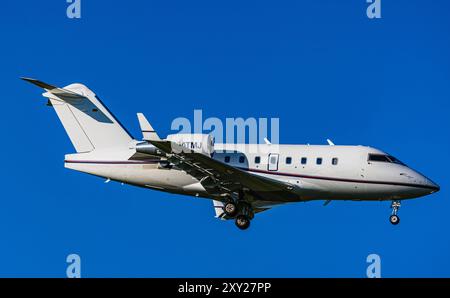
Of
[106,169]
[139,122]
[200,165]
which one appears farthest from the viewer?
[106,169]

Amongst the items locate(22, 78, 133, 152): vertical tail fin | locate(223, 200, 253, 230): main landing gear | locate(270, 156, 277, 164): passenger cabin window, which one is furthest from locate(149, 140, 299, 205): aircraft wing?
locate(22, 78, 133, 152): vertical tail fin

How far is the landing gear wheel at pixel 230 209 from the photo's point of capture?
34594 mm

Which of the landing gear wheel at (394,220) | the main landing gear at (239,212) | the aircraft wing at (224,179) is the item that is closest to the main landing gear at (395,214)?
the landing gear wheel at (394,220)

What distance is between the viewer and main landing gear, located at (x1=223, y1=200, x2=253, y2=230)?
114 feet

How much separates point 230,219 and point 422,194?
7.96 metres

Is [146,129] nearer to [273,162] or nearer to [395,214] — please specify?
[273,162]

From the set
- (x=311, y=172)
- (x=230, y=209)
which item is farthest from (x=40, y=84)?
(x=311, y=172)

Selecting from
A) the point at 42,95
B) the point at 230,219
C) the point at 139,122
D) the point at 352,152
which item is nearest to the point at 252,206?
the point at 230,219

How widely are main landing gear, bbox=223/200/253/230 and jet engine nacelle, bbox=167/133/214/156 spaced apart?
2257mm

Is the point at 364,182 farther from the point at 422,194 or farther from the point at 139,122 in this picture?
the point at 139,122

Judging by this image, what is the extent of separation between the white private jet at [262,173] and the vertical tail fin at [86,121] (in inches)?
14.0

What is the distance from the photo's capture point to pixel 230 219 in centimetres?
3719

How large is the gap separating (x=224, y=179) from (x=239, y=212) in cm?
178

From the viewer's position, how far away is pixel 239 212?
114 ft
